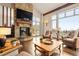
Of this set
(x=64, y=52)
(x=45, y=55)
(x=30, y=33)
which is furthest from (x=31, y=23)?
(x=64, y=52)

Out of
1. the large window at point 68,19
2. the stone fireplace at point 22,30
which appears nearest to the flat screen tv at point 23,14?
the stone fireplace at point 22,30

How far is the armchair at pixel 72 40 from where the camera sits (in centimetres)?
252

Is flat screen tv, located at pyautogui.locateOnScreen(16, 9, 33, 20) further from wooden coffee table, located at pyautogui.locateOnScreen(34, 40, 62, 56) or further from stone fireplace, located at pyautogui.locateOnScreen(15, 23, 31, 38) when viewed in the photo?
wooden coffee table, located at pyautogui.locateOnScreen(34, 40, 62, 56)

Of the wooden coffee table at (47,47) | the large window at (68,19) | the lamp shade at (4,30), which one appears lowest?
the wooden coffee table at (47,47)

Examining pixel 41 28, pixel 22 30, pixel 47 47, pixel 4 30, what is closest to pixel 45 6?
pixel 41 28

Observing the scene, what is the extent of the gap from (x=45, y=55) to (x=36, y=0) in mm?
1292

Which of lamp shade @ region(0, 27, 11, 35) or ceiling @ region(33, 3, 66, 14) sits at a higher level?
ceiling @ region(33, 3, 66, 14)

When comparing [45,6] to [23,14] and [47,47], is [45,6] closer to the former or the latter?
[23,14]

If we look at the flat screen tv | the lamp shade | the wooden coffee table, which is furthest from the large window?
the lamp shade

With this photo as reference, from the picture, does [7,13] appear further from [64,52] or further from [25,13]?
[64,52]

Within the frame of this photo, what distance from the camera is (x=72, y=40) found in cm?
261

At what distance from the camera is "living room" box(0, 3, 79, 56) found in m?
2.40

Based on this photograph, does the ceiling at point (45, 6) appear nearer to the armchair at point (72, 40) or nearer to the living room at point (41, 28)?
the living room at point (41, 28)

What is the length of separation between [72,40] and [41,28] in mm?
803
